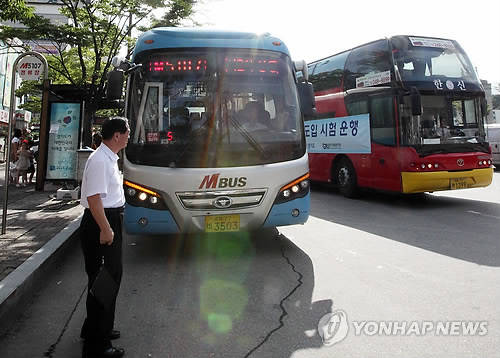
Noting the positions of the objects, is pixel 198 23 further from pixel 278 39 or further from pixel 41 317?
pixel 41 317

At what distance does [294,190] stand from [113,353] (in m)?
3.14

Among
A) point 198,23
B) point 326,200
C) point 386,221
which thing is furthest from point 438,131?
point 198,23

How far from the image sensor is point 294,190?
5.42m

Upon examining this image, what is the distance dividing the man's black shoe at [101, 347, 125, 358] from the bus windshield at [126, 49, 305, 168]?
254 centimetres

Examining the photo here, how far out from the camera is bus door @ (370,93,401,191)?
9078mm

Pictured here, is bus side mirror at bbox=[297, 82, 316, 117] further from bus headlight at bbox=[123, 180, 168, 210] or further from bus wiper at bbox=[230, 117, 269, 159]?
bus headlight at bbox=[123, 180, 168, 210]

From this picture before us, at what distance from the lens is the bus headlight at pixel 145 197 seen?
5035mm

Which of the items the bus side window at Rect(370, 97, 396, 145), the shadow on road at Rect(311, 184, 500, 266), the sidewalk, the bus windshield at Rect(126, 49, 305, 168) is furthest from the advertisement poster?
the bus side window at Rect(370, 97, 396, 145)

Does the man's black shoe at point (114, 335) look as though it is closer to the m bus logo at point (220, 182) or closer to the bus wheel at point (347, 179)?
the m bus logo at point (220, 182)

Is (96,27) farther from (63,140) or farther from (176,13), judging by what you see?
(63,140)

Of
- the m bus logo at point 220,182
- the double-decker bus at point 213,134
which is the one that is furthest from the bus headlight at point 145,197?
the m bus logo at point 220,182

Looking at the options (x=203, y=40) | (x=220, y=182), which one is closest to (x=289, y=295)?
(x=220, y=182)

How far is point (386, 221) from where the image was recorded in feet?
25.7

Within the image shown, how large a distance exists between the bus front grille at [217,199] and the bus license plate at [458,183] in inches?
216
